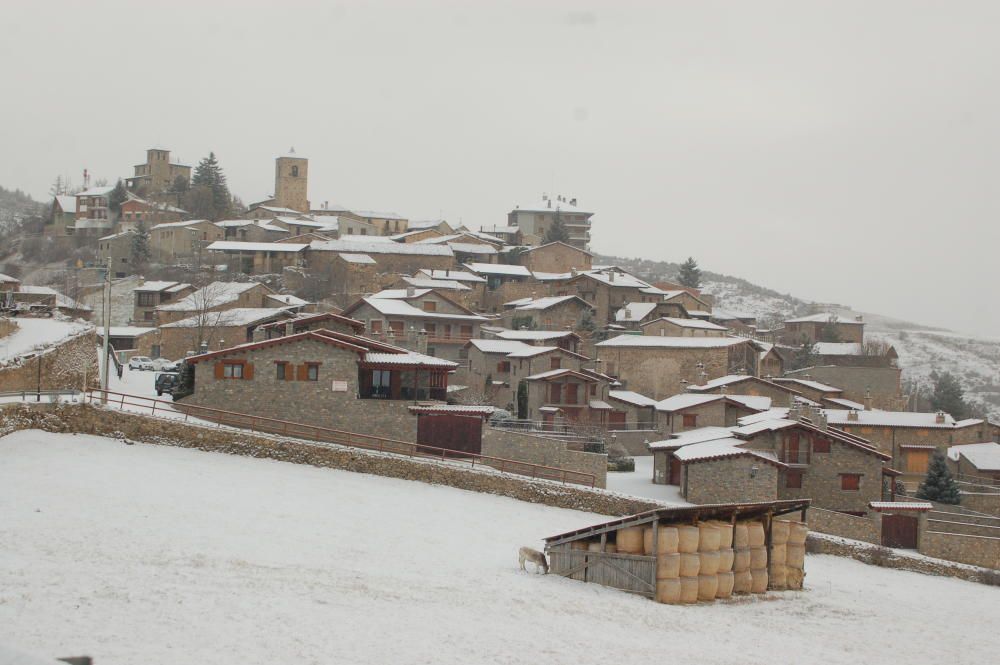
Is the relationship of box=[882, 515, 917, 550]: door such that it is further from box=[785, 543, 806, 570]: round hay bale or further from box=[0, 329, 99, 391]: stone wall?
box=[0, 329, 99, 391]: stone wall

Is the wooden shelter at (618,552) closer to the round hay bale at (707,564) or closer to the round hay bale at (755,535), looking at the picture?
the round hay bale at (755,535)

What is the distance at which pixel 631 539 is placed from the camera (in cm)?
2569

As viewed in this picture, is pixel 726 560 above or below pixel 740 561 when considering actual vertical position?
above

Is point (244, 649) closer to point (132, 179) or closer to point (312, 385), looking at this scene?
point (312, 385)

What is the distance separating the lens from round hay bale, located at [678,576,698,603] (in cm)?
2519

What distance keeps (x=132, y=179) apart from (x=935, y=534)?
108 metres

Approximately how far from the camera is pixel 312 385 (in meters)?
39.2

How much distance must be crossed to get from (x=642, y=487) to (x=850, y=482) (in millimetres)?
8902

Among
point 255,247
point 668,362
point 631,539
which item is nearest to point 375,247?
point 255,247

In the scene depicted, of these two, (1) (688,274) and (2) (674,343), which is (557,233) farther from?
(2) (674,343)

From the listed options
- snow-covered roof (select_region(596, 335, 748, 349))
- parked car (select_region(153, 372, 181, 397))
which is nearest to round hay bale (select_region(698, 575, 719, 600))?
parked car (select_region(153, 372, 181, 397))

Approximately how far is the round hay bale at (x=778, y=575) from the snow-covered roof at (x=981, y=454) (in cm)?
2759

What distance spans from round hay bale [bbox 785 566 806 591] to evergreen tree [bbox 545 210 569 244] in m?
82.1

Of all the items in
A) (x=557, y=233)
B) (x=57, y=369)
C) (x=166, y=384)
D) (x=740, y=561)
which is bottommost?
(x=740, y=561)
